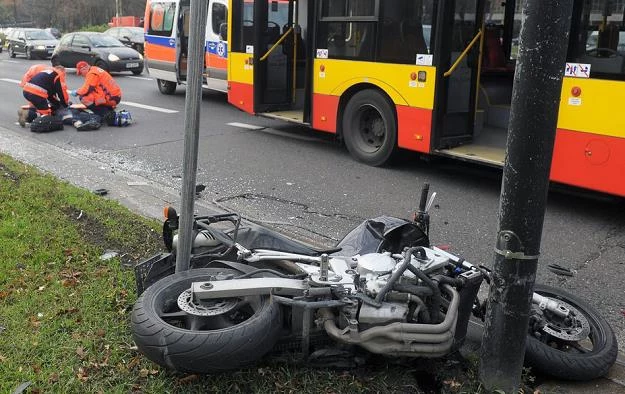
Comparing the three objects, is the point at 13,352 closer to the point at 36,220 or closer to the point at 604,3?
the point at 36,220

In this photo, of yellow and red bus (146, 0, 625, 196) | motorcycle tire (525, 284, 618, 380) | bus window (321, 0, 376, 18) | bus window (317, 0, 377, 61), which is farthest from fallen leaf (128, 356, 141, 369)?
bus window (321, 0, 376, 18)

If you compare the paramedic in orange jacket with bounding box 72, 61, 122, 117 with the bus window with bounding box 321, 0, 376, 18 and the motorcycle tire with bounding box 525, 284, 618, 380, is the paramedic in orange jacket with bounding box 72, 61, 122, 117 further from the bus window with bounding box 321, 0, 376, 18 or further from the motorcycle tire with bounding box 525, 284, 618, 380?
the motorcycle tire with bounding box 525, 284, 618, 380

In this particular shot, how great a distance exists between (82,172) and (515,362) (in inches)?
242

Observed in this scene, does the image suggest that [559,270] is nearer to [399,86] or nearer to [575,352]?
[575,352]

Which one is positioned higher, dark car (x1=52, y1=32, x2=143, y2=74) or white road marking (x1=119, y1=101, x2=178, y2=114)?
dark car (x1=52, y1=32, x2=143, y2=74)

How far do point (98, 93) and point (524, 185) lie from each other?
32.4 ft

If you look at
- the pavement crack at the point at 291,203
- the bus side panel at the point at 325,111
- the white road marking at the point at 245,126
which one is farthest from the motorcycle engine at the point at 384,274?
the white road marking at the point at 245,126

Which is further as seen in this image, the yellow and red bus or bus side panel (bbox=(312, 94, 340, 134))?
bus side panel (bbox=(312, 94, 340, 134))

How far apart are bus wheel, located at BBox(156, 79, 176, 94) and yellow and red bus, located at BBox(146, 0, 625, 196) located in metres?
6.25

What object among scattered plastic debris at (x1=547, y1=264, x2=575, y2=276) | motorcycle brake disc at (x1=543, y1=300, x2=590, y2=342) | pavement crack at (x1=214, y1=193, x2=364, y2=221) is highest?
motorcycle brake disc at (x1=543, y1=300, x2=590, y2=342)

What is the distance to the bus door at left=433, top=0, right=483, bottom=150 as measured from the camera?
692cm

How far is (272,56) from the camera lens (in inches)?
396

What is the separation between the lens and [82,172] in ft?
24.5

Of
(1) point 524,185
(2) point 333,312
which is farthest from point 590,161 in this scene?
(2) point 333,312
